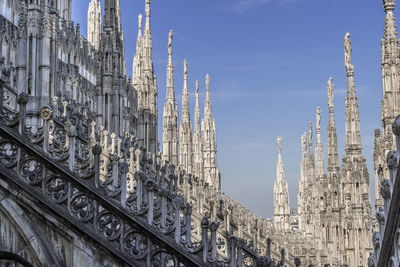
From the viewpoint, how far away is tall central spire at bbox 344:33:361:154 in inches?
870

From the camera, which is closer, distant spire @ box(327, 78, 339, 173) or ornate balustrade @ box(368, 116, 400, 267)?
ornate balustrade @ box(368, 116, 400, 267)

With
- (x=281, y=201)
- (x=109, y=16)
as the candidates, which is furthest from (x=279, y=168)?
(x=109, y=16)

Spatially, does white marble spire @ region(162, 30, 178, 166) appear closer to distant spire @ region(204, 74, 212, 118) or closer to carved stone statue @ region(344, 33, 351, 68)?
distant spire @ region(204, 74, 212, 118)

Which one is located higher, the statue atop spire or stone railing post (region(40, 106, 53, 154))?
the statue atop spire

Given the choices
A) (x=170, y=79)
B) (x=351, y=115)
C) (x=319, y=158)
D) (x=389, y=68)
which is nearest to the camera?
(x=389, y=68)

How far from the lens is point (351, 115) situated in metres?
22.4

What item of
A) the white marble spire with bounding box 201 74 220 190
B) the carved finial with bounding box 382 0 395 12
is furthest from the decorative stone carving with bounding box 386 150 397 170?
the white marble spire with bounding box 201 74 220 190

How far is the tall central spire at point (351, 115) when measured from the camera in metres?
22.1

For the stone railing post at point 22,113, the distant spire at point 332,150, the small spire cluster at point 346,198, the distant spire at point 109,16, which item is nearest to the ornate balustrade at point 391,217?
the stone railing post at point 22,113

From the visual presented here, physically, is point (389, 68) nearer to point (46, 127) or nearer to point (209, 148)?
point (46, 127)

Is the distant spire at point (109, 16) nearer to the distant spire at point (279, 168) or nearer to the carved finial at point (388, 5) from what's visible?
the carved finial at point (388, 5)

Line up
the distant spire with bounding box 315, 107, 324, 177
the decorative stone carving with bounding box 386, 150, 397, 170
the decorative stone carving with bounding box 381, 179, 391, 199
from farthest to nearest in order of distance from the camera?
the distant spire with bounding box 315, 107, 324, 177 → the decorative stone carving with bounding box 381, 179, 391, 199 → the decorative stone carving with bounding box 386, 150, 397, 170

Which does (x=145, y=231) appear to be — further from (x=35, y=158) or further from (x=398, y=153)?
(x=398, y=153)

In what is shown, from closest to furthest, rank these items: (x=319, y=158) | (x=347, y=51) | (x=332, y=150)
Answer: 1. (x=347, y=51)
2. (x=332, y=150)
3. (x=319, y=158)
